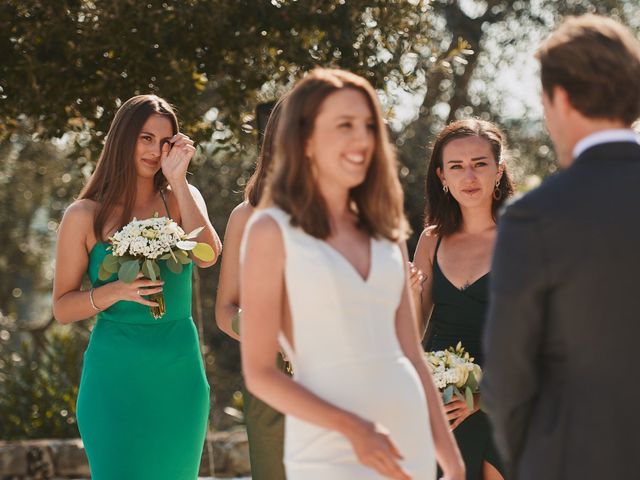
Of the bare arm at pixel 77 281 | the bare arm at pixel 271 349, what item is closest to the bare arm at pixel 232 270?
the bare arm at pixel 77 281

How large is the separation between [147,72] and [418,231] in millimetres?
4569

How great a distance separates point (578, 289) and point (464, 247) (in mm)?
2924

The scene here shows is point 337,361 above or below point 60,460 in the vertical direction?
above

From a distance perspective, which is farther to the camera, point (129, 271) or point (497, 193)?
point (497, 193)

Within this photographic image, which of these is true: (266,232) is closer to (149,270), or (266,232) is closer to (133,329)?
(149,270)

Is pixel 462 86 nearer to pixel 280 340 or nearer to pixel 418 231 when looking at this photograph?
pixel 418 231

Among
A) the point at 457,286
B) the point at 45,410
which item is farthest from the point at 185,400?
the point at 45,410

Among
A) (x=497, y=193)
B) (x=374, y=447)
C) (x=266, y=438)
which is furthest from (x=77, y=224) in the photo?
(x=374, y=447)

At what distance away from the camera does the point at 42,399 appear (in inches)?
417

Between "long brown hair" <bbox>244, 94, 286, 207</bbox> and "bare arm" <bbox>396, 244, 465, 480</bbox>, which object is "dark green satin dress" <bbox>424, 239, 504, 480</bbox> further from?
"bare arm" <bbox>396, 244, 465, 480</bbox>

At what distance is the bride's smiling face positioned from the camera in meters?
3.32

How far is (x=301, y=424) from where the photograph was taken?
3.19 meters

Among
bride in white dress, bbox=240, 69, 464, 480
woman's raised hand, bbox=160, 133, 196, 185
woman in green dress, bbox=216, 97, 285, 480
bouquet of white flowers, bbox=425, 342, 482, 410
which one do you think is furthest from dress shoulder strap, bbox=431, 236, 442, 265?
bride in white dress, bbox=240, 69, 464, 480

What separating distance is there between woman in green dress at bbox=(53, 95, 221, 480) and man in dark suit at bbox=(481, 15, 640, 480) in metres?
2.68
